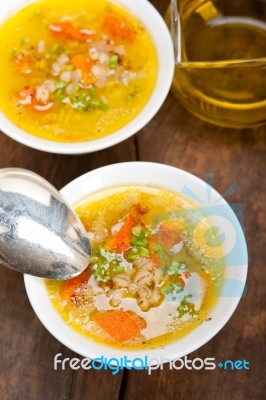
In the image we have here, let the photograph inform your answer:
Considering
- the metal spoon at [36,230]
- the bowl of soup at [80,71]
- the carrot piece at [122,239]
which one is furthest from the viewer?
the bowl of soup at [80,71]

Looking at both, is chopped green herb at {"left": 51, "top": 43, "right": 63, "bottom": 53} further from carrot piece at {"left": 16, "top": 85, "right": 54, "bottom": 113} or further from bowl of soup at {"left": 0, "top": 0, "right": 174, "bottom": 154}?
carrot piece at {"left": 16, "top": 85, "right": 54, "bottom": 113}

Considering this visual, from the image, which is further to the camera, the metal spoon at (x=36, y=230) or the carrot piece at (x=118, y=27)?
the carrot piece at (x=118, y=27)

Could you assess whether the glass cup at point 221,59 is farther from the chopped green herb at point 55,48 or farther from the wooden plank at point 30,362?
the wooden plank at point 30,362

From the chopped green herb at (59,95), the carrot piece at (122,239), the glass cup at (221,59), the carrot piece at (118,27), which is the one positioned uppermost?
the carrot piece at (118,27)

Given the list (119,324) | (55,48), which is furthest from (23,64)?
(119,324)

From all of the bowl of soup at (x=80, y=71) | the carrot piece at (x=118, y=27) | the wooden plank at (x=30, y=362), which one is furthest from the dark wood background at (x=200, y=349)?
the carrot piece at (x=118, y=27)

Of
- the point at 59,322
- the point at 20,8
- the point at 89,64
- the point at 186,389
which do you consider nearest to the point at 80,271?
the point at 59,322
